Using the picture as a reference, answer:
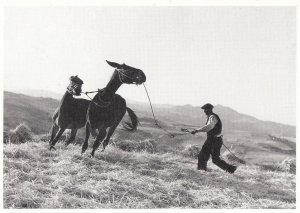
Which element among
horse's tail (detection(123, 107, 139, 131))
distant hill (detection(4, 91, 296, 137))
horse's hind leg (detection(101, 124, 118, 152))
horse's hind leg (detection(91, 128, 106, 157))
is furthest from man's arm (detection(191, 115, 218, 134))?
horse's hind leg (detection(91, 128, 106, 157))

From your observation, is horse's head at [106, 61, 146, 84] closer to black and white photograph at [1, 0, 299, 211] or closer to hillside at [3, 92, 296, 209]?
black and white photograph at [1, 0, 299, 211]

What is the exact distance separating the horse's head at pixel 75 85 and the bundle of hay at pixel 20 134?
4.11ft

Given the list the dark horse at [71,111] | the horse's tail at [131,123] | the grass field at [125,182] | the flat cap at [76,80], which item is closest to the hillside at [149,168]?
the grass field at [125,182]

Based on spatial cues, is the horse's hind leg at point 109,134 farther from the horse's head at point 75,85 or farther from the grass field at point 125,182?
the horse's head at point 75,85

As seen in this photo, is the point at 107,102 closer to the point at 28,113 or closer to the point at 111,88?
the point at 111,88

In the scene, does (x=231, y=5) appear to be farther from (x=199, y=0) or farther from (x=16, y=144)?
(x=16, y=144)

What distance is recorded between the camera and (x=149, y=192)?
24.3ft

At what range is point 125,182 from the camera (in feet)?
24.7

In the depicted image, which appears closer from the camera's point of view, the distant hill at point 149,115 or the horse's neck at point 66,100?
the horse's neck at point 66,100

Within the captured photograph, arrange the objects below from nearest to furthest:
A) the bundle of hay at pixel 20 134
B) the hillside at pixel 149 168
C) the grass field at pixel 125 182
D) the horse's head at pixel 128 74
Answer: the grass field at pixel 125 182, the hillside at pixel 149 168, the horse's head at pixel 128 74, the bundle of hay at pixel 20 134

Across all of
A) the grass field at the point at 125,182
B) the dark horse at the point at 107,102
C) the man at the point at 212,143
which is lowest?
the grass field at the point at 125,182

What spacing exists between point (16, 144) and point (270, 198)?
489cm

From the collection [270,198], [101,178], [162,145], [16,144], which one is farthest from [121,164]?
[270,198]

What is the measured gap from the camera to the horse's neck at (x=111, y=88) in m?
8.30
